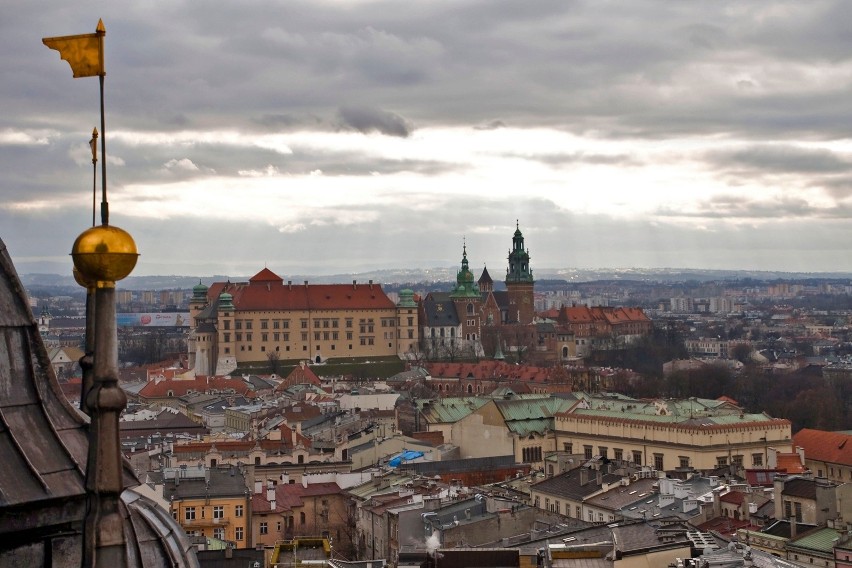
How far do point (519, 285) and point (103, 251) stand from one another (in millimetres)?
187127

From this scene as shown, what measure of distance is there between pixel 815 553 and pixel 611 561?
11.8m

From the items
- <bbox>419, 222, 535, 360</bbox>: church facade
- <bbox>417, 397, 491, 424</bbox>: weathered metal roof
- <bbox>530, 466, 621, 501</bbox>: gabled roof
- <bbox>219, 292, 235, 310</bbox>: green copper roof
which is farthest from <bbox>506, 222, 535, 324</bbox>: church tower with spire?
<bbox>530, 466, 621, 501</bbox>: gabled roof

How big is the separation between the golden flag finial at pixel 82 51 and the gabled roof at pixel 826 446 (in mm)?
68651

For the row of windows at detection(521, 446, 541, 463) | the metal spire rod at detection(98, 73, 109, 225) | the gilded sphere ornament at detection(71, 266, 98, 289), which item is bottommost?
the row of windows at detection(521, 446, 541, 463)

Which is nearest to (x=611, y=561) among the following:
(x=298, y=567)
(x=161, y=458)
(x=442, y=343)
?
(x=298, y=567)

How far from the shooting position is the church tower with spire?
18988 cm

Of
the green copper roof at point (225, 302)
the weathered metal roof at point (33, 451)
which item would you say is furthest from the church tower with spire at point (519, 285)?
the weathered metal roof at point (33, 451)

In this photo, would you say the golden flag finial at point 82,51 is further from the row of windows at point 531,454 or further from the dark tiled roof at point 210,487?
the row of windows at point 531,454

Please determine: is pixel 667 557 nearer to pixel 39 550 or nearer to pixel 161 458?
pixel 39 550

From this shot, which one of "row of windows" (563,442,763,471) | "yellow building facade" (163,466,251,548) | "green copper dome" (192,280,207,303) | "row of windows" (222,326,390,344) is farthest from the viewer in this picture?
"green copper dome" (192,280,207,303)

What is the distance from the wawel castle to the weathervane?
14779cm

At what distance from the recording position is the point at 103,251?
6.25m

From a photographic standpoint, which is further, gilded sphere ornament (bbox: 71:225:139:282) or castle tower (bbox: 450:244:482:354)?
castle tower (bbox: 450:244:482:354)

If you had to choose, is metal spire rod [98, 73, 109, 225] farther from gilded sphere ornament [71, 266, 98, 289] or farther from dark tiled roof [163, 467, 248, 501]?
dark tiled roof [163, 467, 248, 501]
